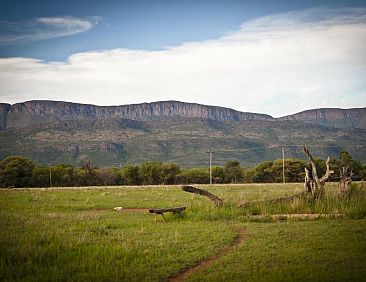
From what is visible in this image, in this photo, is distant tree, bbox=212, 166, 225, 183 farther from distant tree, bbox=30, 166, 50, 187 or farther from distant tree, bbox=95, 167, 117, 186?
distant tree, bbox=30, 166, 50, 187

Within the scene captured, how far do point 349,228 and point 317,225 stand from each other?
132cm

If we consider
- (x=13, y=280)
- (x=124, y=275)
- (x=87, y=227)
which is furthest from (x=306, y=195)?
(x=13, y=280)

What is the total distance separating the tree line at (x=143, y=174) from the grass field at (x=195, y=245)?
1822 inches

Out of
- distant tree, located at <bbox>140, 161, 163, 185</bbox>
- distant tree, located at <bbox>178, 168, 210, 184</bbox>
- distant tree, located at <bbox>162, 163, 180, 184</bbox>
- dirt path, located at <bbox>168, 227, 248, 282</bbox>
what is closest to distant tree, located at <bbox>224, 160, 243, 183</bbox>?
distant tree, located at <bbox>178, 168, 210, 184</bbox>

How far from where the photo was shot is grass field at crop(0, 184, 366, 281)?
977 cm

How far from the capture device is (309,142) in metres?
148

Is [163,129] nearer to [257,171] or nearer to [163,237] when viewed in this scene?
[257,171]

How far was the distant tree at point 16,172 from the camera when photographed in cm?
6116

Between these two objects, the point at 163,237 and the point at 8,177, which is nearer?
the point at 163,237

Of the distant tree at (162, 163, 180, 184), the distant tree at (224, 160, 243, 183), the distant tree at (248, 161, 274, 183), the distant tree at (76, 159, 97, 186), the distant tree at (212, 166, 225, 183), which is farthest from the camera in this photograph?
the distant tree at (224, 160, 243, 183)

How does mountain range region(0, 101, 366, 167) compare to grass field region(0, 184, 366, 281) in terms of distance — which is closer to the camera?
grass field region(0, 184, 366, 281)

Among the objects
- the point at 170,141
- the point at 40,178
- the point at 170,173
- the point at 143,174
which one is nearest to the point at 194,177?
the point at 170,173

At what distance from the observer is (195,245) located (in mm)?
12812

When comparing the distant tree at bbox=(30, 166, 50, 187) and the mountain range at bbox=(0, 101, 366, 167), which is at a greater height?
the mountain range at bbox=(0, 101, 366, 167)
